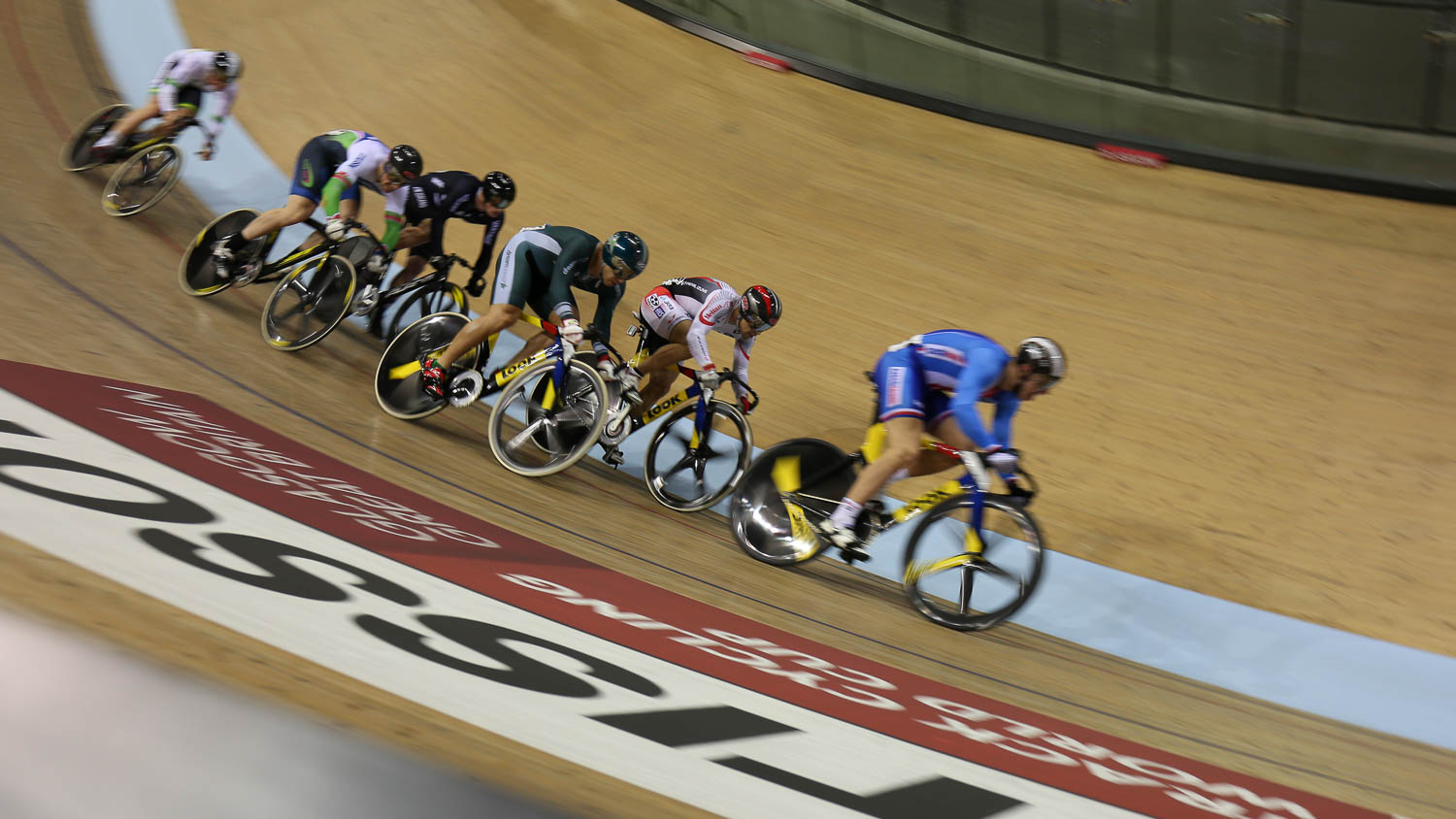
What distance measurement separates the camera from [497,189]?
5.14 m

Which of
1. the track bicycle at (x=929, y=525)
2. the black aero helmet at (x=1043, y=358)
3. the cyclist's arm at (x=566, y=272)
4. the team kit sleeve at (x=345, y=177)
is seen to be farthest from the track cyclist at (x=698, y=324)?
the team kit sleeve at (x=345, y=177)

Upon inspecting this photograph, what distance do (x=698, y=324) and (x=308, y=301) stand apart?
88.5 inches

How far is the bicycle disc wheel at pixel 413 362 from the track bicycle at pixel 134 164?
2.61 metres

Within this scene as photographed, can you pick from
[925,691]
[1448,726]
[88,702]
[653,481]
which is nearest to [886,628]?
[925,691]

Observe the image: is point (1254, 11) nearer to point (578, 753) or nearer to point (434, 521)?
point (434, 521)

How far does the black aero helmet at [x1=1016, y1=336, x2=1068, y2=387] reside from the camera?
3.72 m

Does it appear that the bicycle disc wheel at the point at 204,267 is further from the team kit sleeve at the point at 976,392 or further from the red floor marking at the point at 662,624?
the team kit sleeve at the point at 976,392

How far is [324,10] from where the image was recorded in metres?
9.75

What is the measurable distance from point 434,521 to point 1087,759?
2244 millimetres

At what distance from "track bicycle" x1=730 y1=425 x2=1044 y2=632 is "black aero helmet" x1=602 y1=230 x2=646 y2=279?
1.05 metres

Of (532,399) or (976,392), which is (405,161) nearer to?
(532,399)

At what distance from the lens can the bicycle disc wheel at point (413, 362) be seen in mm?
5086

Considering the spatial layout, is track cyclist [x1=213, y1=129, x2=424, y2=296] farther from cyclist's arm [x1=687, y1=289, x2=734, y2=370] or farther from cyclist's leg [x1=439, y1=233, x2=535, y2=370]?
cyclist's arm [x1=687, y1=289, x2=734, y2=370]

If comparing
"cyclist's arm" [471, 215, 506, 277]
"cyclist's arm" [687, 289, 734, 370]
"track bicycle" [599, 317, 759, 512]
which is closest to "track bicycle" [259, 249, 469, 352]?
"cyclist's arm" [471, 215, 506, 277]
